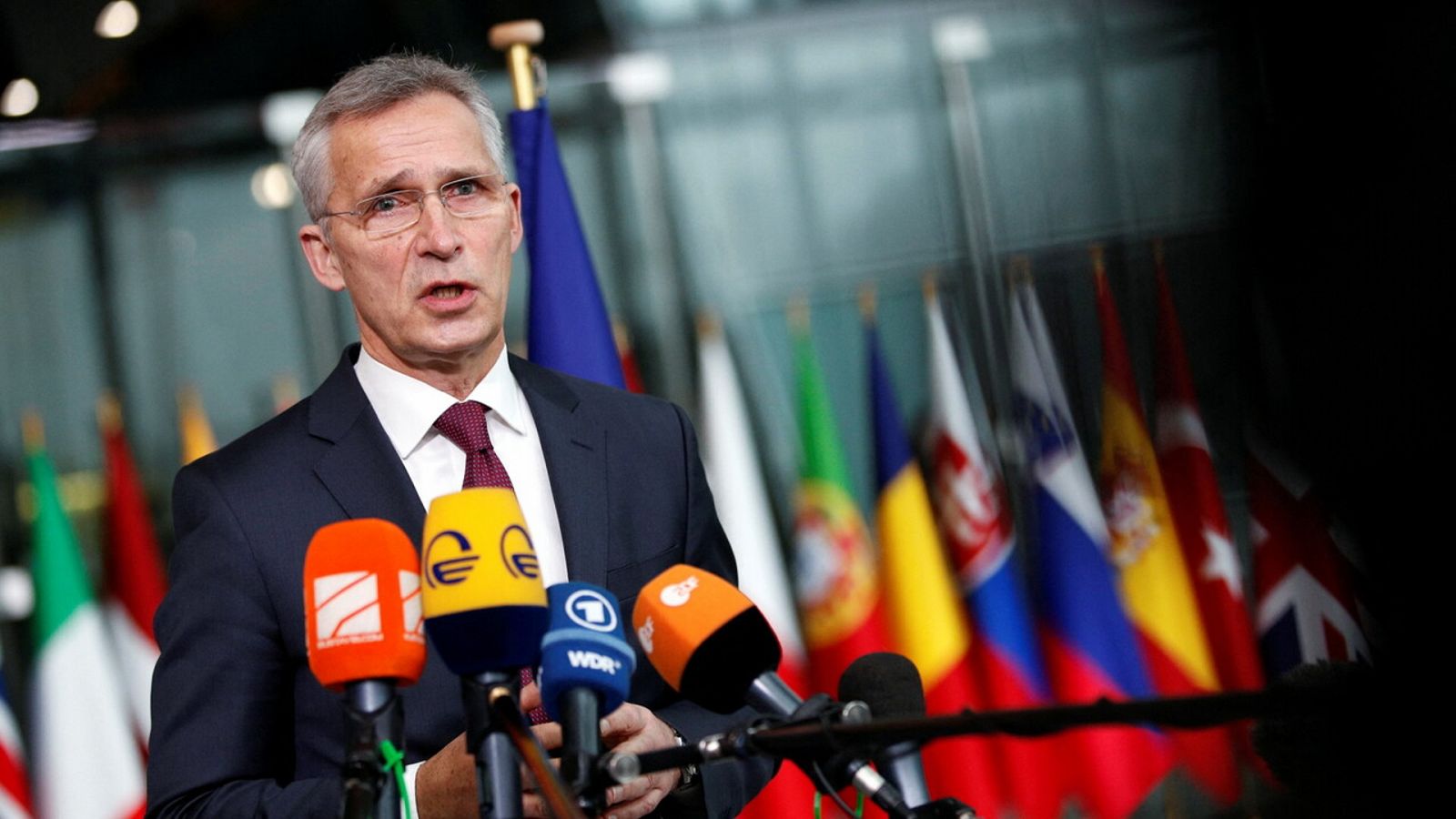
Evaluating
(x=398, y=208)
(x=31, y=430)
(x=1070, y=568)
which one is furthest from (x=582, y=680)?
(x=31, y=430)

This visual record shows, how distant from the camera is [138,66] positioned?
5.76 meters

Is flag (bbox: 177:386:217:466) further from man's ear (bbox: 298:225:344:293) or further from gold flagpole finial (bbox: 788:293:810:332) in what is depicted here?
man's ear (bbox: 298:225:344:293)

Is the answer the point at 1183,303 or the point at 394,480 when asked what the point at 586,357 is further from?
the point at 1183,303

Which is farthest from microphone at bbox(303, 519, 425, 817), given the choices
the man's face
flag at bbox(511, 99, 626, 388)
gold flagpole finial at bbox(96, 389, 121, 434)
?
gold flagpole finial at bbox(96, 389, 121, 434)

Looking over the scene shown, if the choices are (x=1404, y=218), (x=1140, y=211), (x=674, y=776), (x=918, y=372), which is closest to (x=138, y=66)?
(x=918, y=372)

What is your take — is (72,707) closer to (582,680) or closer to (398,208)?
(398,208)

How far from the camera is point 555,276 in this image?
132 inches

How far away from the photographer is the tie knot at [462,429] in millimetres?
1794

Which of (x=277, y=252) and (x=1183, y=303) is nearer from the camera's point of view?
(x=1183, y=303)

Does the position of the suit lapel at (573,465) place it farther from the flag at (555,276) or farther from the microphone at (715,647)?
the flag at (555,276)

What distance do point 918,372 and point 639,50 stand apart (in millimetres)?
1697

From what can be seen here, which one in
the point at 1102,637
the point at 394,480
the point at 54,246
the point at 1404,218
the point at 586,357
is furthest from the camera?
the point at 54,246

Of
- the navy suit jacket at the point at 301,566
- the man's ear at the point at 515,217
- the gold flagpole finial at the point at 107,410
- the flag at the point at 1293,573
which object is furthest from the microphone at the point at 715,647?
the gold flagpole finial at the point at 107,410

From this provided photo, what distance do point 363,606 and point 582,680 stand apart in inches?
7.1
